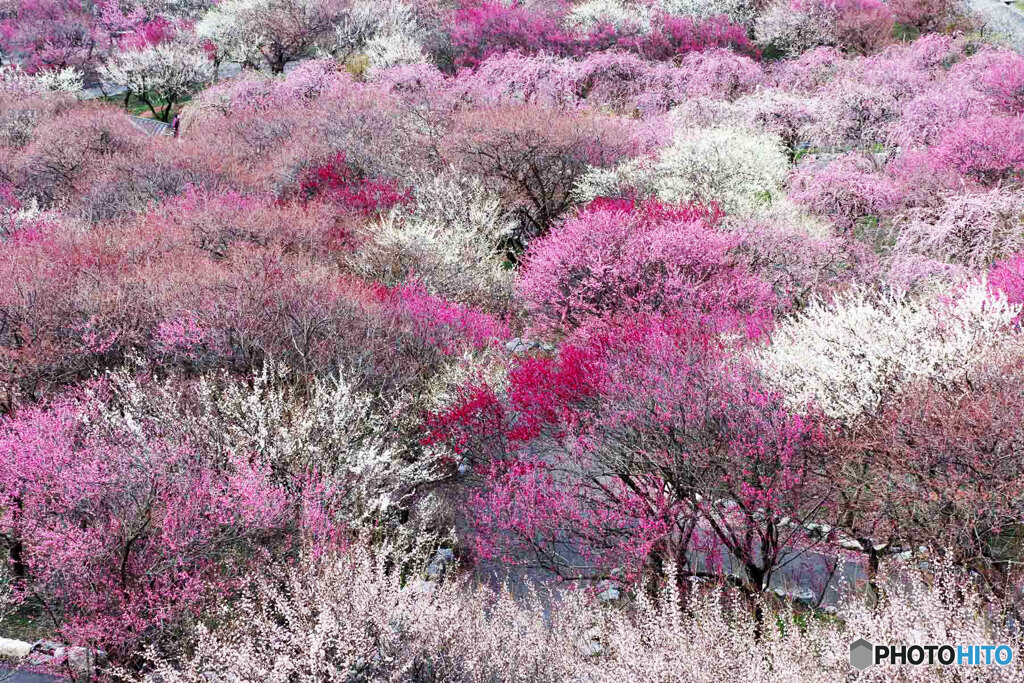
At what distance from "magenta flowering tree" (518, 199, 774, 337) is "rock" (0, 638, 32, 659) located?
12071mm

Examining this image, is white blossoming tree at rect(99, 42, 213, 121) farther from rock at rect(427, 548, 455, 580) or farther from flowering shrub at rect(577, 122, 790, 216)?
rock at rect(427, 548, 455, 580)

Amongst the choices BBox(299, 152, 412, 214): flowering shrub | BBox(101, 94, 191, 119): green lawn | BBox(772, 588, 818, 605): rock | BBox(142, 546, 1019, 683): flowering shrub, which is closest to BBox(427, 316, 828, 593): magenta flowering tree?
BBox(772, 588, 818, 605): rock

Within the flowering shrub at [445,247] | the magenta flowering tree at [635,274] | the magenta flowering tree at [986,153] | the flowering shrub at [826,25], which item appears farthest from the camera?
the flowering shrub at [826,25]

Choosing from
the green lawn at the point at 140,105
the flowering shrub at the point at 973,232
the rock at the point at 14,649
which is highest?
the green lawn at the point at 140,105

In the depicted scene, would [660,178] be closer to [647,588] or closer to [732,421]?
[732,421]

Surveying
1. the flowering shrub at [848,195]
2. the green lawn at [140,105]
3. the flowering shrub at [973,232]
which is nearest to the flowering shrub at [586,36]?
the green lawn at [140,105]

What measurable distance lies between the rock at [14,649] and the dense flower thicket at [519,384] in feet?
1.83

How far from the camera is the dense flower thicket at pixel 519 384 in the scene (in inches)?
338

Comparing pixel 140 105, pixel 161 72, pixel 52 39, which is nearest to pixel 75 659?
pixel 161 72

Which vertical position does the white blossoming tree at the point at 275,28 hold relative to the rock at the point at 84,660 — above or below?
above

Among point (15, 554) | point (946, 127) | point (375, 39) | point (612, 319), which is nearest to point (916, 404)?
point (612, 319)

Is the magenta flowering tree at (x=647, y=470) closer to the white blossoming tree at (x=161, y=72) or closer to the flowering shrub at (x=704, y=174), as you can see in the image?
the flowering shrub at (x=704, y=174)

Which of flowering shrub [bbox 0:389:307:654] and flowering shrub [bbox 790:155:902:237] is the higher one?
flowering shrub [bbox 790:155:902:237]

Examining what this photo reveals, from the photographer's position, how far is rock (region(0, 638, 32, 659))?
9.62 meters
